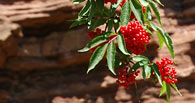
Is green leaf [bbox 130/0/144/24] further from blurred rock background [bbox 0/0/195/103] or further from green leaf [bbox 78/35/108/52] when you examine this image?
blurred rock background [bbox 0/0/195/103]

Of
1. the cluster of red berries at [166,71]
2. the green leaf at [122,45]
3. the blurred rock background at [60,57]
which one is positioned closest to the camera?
the green leaf at [122,45]

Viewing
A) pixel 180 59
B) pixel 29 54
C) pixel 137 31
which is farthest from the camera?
pixel 29 54

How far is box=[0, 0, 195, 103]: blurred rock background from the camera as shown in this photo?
418 cm

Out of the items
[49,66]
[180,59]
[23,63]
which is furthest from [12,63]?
[180,59]

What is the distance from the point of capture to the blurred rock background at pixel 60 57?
13.7ft

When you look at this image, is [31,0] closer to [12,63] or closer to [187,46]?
[12,63]

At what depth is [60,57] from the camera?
4480mm

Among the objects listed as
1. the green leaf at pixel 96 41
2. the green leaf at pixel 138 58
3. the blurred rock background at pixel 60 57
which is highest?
the blurred rock background at pixel 60 57

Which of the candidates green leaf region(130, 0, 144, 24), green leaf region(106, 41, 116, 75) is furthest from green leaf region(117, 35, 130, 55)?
green leaf region(130, 0, 144, 24)

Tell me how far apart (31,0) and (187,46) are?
284cm

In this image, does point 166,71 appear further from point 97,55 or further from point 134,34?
point 97,55

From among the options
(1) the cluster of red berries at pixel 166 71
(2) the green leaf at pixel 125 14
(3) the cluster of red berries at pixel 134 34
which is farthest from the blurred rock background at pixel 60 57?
(2) the green leaf at pixel 125 14

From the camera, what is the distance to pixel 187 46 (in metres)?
4.25

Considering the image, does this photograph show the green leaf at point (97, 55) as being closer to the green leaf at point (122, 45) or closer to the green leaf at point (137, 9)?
the green leaf at point (122, 45)
